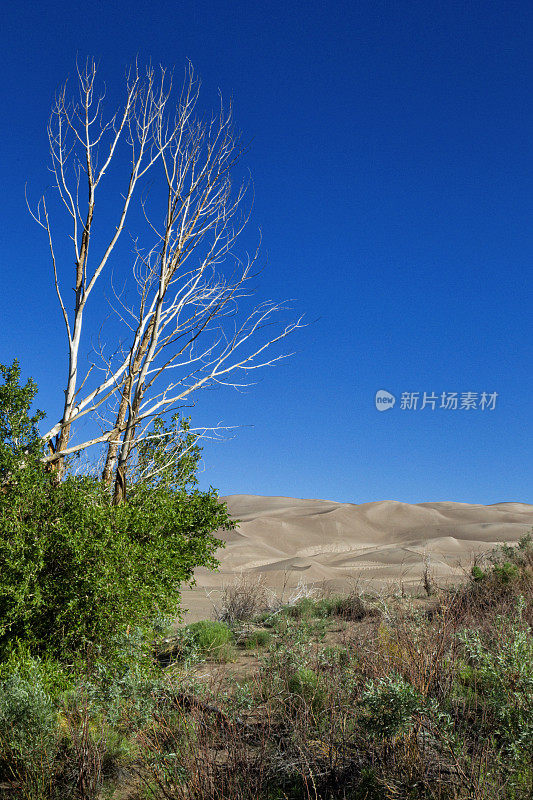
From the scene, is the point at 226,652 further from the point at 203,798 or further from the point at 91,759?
the point at 203,798

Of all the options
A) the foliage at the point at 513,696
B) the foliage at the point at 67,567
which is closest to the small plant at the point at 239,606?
the foliage at the point at 67,567

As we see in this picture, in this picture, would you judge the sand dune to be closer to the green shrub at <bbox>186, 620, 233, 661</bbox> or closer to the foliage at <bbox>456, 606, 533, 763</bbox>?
the green shrub at <bbox>186, 620, 233, 661</bbox>

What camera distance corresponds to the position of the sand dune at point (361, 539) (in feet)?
79.2

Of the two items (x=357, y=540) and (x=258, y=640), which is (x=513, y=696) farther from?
(x=357, y=540)

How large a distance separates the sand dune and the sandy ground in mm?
31

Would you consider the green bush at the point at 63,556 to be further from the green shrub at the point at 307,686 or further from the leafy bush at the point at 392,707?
the leafy bush at the point at 392,707

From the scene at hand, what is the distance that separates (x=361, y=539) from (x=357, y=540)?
0.53 m

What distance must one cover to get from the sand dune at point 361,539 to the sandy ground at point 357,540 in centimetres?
3

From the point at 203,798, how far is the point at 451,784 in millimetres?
1356

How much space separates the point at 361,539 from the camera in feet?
135

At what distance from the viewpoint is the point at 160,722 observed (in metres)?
3.93

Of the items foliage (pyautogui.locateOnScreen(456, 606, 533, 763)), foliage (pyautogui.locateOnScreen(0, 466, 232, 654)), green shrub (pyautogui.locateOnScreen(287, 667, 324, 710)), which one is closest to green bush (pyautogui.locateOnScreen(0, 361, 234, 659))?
foliage (pyautogui.locateOnScreen(0, 466, 232, 654))

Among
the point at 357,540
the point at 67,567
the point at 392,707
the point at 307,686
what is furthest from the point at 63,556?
the point at 357,540

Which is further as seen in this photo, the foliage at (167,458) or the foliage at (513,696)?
the foliage at (167,458)
